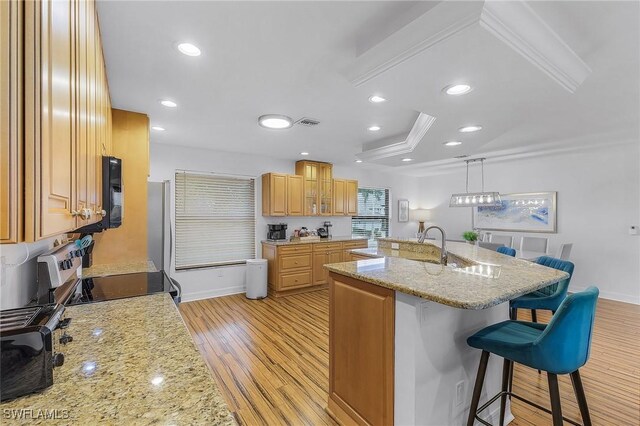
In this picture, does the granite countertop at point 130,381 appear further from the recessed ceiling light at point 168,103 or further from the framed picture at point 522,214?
the framed picture at point 522,214

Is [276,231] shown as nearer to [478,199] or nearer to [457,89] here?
[478,199]

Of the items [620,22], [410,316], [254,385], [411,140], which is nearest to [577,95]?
[620,22]

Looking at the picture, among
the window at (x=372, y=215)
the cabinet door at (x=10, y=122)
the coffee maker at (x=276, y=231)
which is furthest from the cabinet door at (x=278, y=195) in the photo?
the cabinet door at (x=10, y=122)

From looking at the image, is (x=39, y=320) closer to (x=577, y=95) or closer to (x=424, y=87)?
(x=424, y=87)

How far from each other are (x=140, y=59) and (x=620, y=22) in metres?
3.06

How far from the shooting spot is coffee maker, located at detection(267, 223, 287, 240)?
17.5 feet

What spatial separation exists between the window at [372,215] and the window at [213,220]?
2705 mm

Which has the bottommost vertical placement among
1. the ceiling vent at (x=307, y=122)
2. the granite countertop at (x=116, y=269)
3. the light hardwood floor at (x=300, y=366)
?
the light hardwood floor at (x=300, y=366)

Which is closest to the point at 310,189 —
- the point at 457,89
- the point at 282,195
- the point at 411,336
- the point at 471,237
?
the point at 282,195

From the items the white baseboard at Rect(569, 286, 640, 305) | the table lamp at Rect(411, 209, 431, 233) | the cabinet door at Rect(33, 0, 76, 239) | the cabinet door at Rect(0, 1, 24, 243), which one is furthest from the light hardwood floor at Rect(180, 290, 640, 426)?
the table lamp at Rect(411, 209, 431, 233)

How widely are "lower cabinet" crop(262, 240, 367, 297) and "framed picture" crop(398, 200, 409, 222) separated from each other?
8.55ft

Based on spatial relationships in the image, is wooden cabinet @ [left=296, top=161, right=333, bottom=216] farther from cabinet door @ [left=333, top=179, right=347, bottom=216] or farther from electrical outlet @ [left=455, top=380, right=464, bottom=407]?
electrical outlet @ [left=455, top=380, right=464, bottom=407]

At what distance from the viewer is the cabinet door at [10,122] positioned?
484mm

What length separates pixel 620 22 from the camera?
5.36 ft
